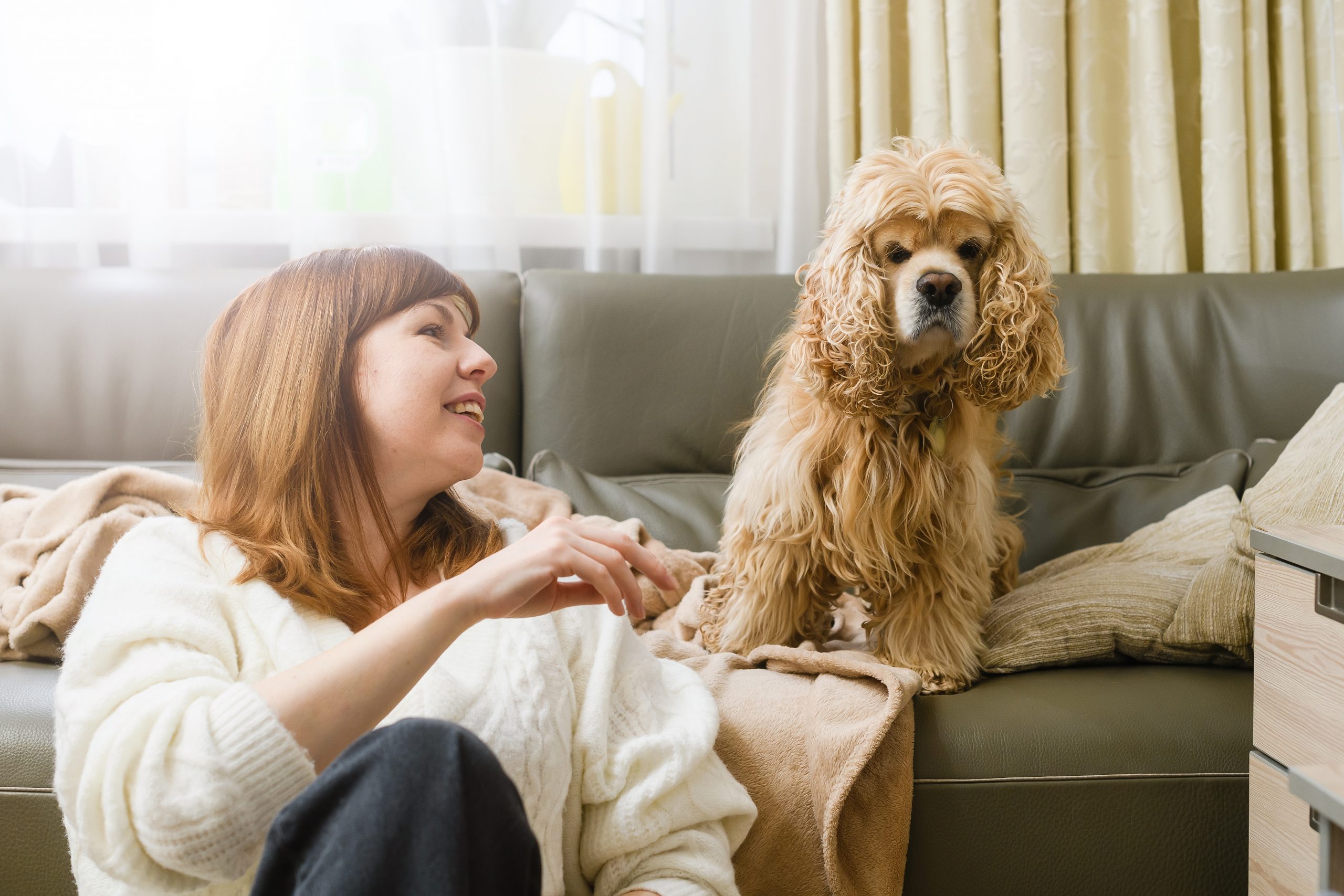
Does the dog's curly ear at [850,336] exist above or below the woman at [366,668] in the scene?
above

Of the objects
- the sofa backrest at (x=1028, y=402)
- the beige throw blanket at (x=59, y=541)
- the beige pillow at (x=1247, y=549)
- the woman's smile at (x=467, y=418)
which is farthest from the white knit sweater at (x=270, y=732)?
the sofa backrest at (x=1028, y=402)

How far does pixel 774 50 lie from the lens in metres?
2.47

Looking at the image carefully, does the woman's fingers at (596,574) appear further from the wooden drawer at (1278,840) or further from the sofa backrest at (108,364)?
the sofa backrest at (108,364)

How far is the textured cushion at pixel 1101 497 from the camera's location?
174 centimetres

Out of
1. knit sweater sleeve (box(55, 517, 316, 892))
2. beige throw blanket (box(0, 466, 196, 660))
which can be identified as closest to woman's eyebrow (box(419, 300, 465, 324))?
knit sweater sleeve (box(55, 517, 316, 892))

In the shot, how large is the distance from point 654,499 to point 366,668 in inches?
45.7

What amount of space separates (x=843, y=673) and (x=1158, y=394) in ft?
3.65

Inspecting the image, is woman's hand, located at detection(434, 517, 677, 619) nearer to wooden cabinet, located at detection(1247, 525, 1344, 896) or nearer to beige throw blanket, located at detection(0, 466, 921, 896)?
beige throw blanket, located at detection(0, 466, 921, 896)

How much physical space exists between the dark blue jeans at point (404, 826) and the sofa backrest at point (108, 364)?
1.36 meters

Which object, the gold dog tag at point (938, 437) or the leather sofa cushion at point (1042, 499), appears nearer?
the gold dog tag at point (938, 437)

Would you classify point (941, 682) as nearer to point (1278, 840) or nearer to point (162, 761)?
point (1278, 840)

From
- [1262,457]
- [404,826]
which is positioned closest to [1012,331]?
[1262,457]

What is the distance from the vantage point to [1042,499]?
1.86 metres

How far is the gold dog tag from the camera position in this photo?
4.70 feet
